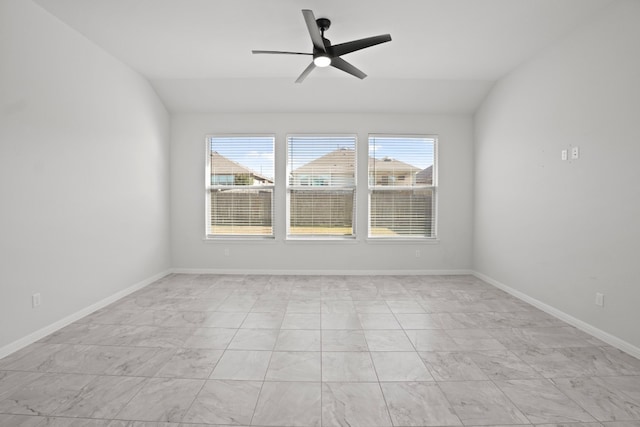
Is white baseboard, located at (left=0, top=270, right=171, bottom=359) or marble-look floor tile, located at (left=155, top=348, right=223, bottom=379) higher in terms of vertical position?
white baseboard, located at (left=0, top=270, right=171, bottom=359)

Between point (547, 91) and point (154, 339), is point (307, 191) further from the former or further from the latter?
point (547, 91)

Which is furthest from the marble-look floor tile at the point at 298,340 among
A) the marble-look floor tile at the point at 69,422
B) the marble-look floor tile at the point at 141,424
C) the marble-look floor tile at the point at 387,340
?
the marble-look floor tile at the point at 69,422

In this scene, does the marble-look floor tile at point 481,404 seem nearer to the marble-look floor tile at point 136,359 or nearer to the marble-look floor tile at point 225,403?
the marble-look floor tile at point 225,403

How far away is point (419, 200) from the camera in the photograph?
4902 millimetres

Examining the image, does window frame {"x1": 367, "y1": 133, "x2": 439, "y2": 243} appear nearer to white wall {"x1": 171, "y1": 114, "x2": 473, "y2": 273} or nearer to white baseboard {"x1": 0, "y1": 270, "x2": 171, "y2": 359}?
white wall {"x1": 171, "y1": 114, "x2": 473, "y2": 273}

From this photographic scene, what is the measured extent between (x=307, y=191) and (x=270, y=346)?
288 cm

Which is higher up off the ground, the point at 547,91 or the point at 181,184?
the point at 547,91

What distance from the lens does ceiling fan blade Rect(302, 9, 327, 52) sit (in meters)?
2.08

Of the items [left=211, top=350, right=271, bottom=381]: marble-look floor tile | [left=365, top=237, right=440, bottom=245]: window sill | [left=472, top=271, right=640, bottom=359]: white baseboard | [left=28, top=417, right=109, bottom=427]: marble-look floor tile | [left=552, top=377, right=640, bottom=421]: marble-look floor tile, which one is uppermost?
[left=365, top=237, right=440, bottom=245]: window sill

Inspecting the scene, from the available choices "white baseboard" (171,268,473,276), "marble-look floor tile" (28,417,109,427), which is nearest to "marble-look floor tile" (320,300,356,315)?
"white baseboard" (171,268,473,276)

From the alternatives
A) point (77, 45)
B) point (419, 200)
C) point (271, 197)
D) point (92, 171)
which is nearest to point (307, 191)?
point (271, 197)

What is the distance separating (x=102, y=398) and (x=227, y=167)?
12.0 ft

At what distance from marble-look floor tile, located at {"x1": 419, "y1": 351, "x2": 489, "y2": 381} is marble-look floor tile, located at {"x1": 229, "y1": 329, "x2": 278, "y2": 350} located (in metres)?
1.26

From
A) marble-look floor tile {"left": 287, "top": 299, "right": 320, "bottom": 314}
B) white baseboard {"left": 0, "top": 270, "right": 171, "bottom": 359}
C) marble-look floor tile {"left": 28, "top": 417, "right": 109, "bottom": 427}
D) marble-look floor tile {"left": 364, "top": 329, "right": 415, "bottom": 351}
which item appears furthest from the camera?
marble-look floor tile {"left": 287, "top": 299, "right": 320, "bottom": 314}
